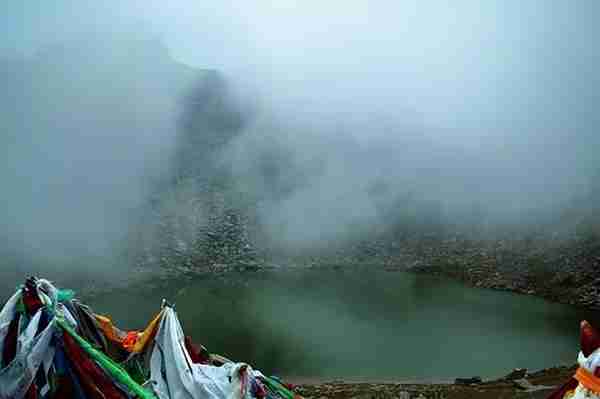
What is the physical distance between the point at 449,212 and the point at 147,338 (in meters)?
49.2

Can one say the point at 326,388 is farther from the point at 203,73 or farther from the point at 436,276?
the point at 203,73

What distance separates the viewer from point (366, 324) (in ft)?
91.5

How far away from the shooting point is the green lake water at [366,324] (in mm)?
21438

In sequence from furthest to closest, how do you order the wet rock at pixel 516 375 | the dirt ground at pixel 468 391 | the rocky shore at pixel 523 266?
1. the rocky shore at pixel 523 266
2. the wet rock at pixel 516 375
3. the dirt ground at pixel 468 391

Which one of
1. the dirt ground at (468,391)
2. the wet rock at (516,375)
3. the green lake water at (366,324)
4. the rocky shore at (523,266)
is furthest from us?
the rocky shore at (523,266)

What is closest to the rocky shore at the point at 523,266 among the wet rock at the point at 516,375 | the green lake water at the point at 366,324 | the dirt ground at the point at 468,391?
the green lake water at the point at 366,324

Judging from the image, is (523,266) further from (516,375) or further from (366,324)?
(516,375)

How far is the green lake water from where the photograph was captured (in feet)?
70.3

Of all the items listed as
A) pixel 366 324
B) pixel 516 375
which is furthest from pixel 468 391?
pixel 366 324

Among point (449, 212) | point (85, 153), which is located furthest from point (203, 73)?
point (449, 212)

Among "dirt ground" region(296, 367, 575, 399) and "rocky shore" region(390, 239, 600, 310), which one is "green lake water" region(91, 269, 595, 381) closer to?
"rocky shore" region(390, 239, 600, 310)

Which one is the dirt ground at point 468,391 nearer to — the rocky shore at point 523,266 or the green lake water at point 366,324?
the green lake water at point 366,324

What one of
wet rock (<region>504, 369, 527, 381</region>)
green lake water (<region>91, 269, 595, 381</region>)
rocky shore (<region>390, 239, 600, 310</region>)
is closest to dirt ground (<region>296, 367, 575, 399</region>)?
wet rock (<region>504, 369, 527, 381</region>)

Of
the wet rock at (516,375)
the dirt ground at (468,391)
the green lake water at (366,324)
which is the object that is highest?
the dirt ground at (468,391)
